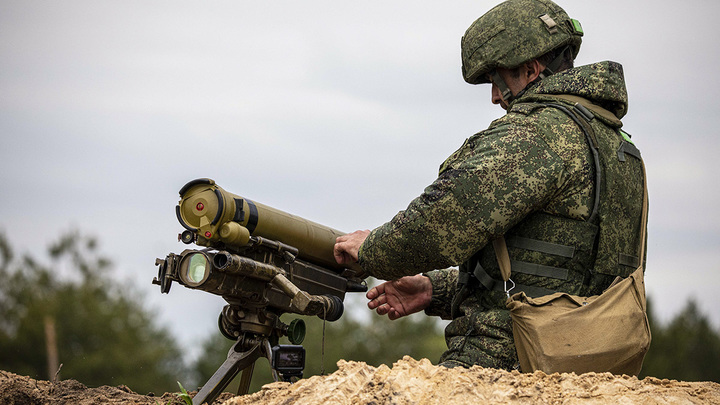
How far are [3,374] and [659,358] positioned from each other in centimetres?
3255

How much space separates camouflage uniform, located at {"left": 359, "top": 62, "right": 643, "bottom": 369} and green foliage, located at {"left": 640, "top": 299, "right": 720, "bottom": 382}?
30.5 meters

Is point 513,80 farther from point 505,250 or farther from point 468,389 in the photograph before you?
point 468,389

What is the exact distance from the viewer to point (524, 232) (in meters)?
4.29

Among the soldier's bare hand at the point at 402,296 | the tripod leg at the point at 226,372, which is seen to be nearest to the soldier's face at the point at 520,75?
the soldier's bare hand at the point at 402,296

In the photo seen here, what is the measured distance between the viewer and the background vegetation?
110ft

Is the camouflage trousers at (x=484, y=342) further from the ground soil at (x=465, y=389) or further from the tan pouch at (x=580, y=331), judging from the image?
the ground soil at (x=465, y=389)

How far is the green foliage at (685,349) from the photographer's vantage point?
33531 millimetres

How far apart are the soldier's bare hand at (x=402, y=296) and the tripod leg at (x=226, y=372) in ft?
2.91

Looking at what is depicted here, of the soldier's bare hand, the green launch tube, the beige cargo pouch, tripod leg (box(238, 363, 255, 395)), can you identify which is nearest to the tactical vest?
the beige cargo pouch

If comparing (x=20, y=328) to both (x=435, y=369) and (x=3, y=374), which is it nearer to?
(x=3, y=374)

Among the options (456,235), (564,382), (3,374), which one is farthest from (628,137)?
(3,374)

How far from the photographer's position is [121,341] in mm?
36031

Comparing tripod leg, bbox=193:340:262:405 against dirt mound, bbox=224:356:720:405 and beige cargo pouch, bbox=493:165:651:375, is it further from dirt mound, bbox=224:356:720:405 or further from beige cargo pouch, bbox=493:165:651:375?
beige cargo pouch, bbox=493:165:651:375

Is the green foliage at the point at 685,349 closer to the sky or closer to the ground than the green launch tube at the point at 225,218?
closer to the sky
